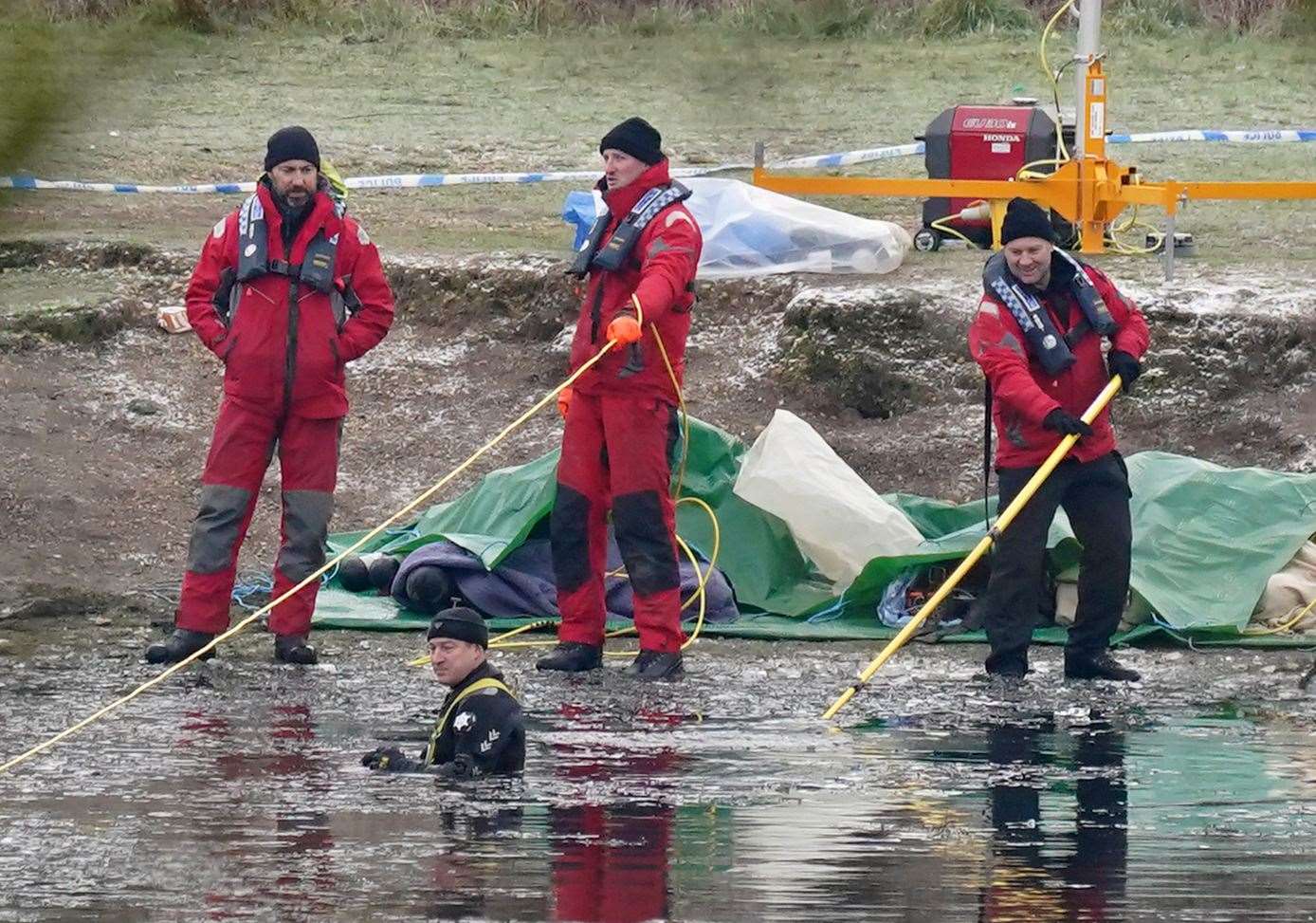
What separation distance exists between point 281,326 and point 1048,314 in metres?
2.62

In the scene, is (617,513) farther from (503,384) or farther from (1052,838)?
(503,384)

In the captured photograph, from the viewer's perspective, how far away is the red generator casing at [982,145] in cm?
1113

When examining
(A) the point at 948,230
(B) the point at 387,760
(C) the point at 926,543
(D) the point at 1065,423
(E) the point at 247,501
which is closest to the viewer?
(B) the point at 387,760

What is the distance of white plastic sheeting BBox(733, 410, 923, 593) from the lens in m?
8.41

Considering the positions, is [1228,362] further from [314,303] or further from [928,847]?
[928,847]

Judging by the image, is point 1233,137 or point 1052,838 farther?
point 1233,137

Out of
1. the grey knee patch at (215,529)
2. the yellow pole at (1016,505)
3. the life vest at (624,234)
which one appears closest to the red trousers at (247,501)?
the grey knee patch at (215,529)

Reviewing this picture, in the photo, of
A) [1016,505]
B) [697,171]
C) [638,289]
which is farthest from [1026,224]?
[697,171]

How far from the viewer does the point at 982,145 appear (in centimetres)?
1127

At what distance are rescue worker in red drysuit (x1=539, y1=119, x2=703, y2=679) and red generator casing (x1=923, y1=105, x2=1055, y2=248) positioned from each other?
14.0ft

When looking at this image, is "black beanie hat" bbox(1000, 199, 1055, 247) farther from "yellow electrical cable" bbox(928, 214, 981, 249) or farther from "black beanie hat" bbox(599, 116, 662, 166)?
"yellow electrical cable" bbox(928, 214, 981, 249)

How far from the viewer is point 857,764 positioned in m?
6.03

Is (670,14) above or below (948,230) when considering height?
above

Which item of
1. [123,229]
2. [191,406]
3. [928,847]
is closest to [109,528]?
[191,406]
